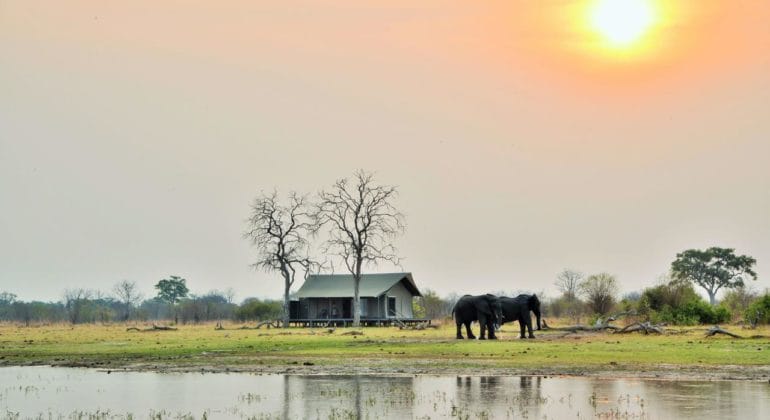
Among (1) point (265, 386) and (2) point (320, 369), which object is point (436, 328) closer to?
(2) point (320, 369)

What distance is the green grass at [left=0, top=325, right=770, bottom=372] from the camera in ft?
121

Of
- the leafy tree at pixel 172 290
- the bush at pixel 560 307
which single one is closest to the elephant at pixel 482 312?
the bush at pixel 560 307

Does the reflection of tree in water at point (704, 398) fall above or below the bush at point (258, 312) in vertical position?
below

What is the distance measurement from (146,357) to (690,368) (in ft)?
69.8

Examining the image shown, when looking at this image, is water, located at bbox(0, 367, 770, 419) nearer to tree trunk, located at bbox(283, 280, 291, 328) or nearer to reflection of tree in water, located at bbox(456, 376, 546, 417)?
reflection of tree in water, located at bbox(456, 376, 546, 417)

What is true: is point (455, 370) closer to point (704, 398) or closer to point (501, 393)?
point (501, 393)

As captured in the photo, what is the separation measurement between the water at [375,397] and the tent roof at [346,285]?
60.5m

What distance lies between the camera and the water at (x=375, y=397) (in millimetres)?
23484

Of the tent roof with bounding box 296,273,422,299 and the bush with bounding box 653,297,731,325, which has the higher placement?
the tent roof with bounding box 296,273,422,299

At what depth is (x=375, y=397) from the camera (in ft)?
87.2

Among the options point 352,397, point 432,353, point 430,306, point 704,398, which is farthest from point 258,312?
point 704,398

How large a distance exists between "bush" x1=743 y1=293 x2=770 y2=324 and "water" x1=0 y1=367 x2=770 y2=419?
110ft

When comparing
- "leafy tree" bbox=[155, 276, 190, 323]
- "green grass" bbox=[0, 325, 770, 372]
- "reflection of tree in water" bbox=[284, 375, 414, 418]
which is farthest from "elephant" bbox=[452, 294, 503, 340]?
"leafy tree" bbox=[155, 276, 190, 323]

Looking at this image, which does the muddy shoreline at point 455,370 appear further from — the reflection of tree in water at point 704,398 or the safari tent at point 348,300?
the safari tent at point 348,300
